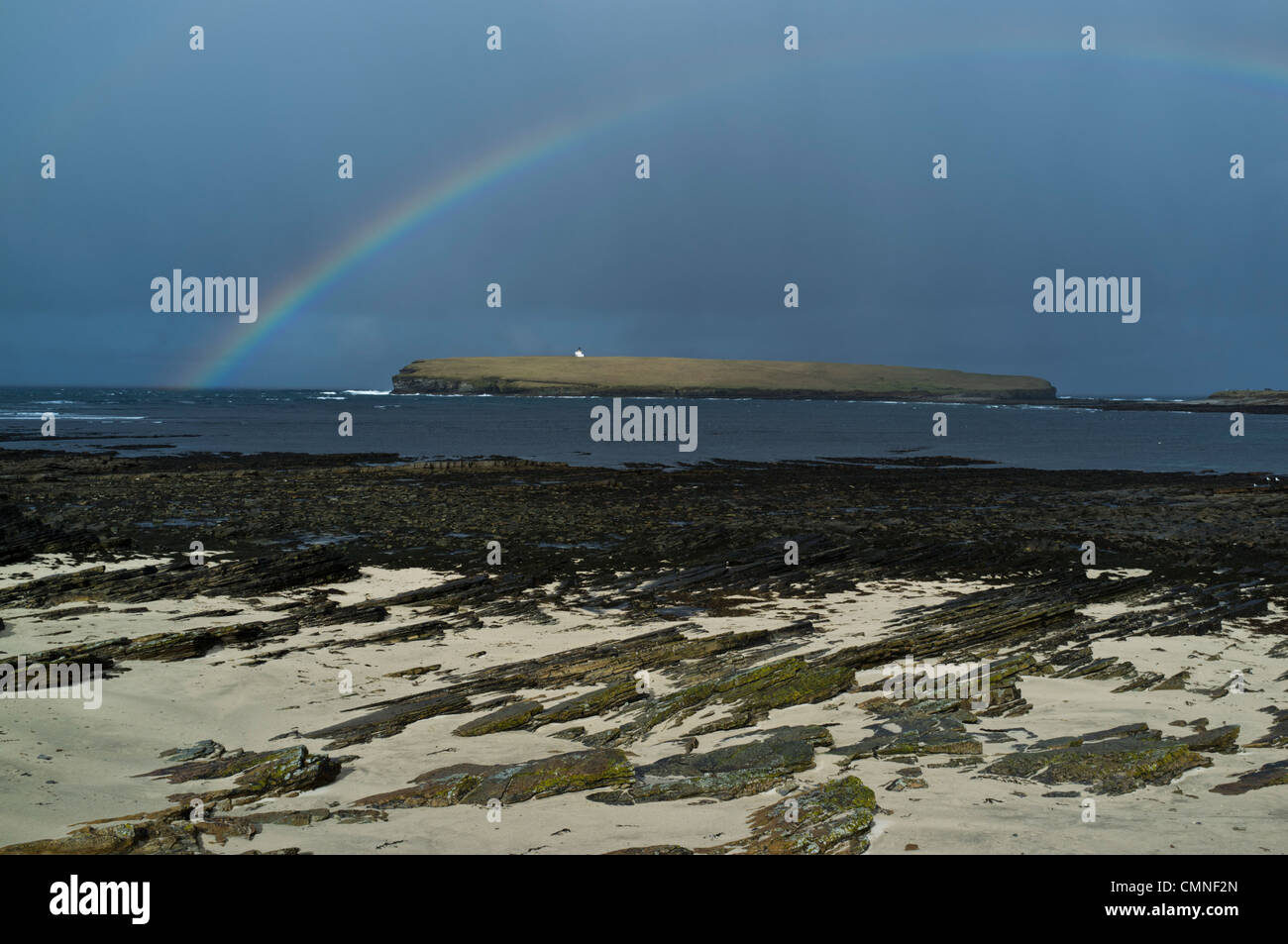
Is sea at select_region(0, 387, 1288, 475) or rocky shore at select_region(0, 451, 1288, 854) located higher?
sea at select_region(0, 387, 1288, 475)

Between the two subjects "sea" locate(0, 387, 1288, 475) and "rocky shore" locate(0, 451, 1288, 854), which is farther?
"sea" locate(0, 387, 1288, 475)

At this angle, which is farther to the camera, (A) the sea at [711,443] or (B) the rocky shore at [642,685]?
(A) the sea at [711,443]

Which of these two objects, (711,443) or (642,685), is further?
(711,443)

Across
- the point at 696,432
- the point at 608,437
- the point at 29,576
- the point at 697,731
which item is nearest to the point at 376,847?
the point at 697,731

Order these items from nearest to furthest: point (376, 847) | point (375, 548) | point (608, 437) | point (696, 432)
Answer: point (376, 847) → point (375, 548) → point (608, 437) → point (696, 432)

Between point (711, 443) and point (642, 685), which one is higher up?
point (711, 443)

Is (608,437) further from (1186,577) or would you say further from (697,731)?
(697,731)

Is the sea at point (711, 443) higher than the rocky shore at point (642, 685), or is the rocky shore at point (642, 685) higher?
the sea at point (711, 443)
